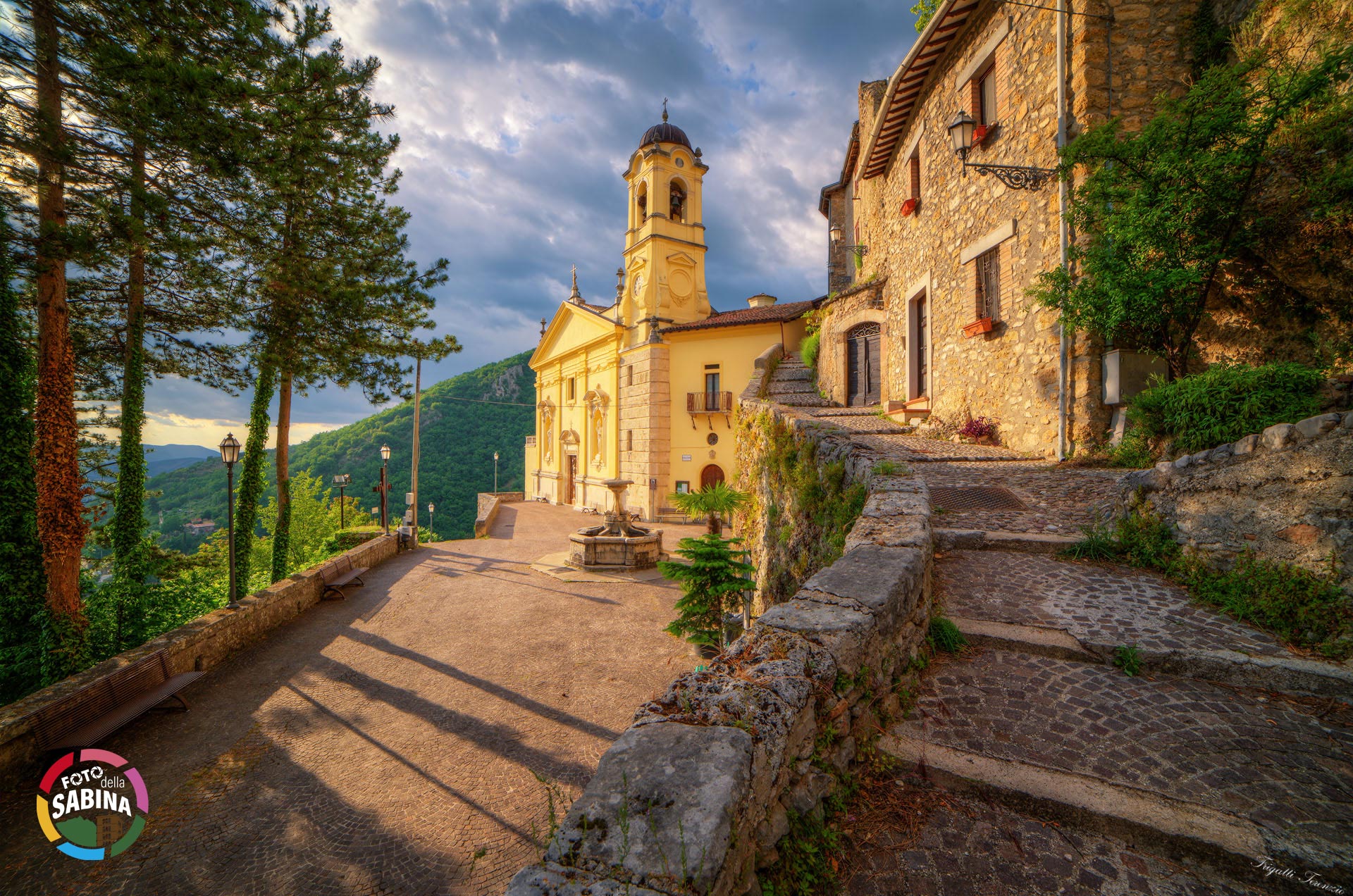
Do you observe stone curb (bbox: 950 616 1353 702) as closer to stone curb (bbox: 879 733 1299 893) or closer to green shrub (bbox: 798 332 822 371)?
stone curb (bbox: 879 733 1299 893)

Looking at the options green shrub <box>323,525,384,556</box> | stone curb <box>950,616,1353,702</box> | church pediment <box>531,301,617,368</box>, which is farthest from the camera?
church pediment <box>531,301,617,368</box>

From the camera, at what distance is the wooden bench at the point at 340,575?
414 inches

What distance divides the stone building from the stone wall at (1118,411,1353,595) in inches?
116

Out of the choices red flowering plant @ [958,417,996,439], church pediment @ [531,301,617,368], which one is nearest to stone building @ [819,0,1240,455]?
red flowering plant @ [958,417,996,439]

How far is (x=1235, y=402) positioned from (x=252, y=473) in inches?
602

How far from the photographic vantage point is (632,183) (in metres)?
24.4

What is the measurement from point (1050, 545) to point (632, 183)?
82.0 ft

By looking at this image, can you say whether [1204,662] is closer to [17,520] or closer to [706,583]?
[706,583]

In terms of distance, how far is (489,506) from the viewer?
28.6m

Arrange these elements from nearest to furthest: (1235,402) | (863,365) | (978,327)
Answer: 1. (1235,402)
2. (978,327)
3. (863,365)

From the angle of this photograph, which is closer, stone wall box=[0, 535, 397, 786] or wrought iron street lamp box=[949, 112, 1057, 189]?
stone wall box=[0, 535, 397, 786]

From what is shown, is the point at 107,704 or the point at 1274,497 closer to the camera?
the point at 1274,497

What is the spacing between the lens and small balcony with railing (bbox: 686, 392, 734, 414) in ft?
68.8

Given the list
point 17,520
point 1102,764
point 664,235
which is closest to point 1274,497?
point 1102,764
